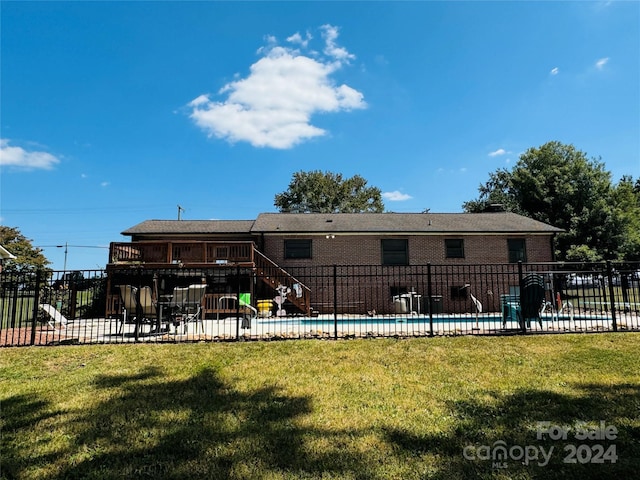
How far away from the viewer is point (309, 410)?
4.17 meters

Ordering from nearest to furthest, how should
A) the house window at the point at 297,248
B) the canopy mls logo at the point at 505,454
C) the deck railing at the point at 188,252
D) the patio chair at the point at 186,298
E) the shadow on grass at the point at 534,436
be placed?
the shadow on grass at the point at 534,436 < the canopy mls logo at the point at 505,454 < the patio chair at the point at 186,298 < the deck railing at the point at 188,252 < the house window at the point at 297,248

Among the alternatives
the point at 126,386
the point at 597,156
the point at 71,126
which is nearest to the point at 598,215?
the point at 597,156

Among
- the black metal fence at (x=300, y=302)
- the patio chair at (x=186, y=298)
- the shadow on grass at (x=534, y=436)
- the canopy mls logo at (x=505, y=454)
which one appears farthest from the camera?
the black metal fence at (x=300, y=302)

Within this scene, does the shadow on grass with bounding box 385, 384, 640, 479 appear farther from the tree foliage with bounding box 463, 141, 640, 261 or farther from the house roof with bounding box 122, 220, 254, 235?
the tree foliage with bounding box 463, 141, 640, 261

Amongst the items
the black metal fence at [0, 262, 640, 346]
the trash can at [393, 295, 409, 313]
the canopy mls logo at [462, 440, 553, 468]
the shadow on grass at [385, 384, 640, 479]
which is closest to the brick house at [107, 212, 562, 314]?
the black metal fence at [0, 262, 640, 346]

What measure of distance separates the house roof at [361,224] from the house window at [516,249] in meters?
0.68

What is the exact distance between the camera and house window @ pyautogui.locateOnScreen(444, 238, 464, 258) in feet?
66.0

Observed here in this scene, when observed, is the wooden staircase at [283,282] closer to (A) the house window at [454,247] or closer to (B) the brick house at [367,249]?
(B) the brick house at [367,249]

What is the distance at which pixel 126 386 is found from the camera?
203 inches

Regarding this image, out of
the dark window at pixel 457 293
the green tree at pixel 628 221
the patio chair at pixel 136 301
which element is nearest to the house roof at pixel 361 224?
the dark window at pixel 457 293

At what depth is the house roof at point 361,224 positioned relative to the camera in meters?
19.9

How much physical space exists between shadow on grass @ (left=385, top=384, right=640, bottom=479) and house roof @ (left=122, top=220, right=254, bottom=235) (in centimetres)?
1710

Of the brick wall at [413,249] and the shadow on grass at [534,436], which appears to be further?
the brick wall at [413,249]

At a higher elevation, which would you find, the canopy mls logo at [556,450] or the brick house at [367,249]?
the brick house at [367,249]
